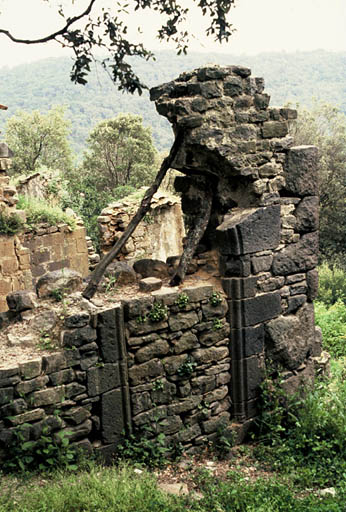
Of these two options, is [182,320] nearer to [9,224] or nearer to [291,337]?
[291,337]

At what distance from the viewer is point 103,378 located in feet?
15.4

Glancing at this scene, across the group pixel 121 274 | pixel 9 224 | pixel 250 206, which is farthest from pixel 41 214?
pixel 250 206

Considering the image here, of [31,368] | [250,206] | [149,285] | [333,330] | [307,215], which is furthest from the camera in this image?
[333,330]

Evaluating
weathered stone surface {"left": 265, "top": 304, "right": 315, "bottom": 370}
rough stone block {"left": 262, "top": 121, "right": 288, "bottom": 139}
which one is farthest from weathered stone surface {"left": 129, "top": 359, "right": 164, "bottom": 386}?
rough stone block {"left": 262, "top": 121, "right": 288, "bottom": 139}

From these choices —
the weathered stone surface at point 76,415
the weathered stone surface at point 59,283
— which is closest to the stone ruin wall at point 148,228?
the weathered stone surface at point 59,283

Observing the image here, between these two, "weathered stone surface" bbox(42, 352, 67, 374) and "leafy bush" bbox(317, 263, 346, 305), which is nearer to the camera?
"weathered stone surface" bbox(42, 352, 67, 374)

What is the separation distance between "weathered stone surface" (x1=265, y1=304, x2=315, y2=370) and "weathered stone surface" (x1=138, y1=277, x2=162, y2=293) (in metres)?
1.31

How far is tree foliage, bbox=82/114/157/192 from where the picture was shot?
25359 mm

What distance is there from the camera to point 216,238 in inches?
220

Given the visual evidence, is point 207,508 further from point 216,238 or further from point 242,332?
point 216,238

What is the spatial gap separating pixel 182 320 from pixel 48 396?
146 centimetres

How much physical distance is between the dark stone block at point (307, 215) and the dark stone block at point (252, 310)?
2.71ft

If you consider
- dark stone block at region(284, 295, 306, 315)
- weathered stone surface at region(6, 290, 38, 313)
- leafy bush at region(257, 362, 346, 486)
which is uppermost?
weathered stone surface at region(6, 290, 38, 313)

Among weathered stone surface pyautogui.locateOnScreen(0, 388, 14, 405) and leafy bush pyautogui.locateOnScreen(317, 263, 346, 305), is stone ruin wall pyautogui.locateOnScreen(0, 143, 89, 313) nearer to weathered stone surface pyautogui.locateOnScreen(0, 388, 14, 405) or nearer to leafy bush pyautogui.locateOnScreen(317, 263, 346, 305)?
weathered stone surface pyautogui.locateOnScreen(0, 388, 14, 405)
